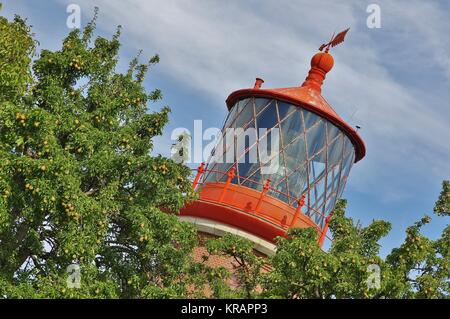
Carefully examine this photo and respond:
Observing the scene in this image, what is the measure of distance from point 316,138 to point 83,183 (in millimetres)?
8645

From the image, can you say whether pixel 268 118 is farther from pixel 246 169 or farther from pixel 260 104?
pixel 246 169

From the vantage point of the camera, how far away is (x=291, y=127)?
907 inches

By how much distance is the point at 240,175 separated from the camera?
22.8 m

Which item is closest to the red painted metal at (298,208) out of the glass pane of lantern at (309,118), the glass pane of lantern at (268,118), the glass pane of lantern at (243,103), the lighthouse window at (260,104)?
the glass pane of lantern at (309,118)

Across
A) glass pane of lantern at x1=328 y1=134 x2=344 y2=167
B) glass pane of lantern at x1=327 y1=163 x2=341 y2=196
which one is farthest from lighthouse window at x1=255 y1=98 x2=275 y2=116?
glass pane of lantern at x1=327 y1=163 x2=341 y2=196

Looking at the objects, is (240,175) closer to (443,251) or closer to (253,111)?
(253,111)

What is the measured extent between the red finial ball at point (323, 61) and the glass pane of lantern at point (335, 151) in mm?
2772

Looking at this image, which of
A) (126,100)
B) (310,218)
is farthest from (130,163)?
(310,218)

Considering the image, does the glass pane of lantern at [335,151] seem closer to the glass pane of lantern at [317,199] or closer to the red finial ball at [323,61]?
the glass pane of lantern at [317,199]

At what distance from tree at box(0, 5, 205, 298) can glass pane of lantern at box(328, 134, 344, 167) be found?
6.88m

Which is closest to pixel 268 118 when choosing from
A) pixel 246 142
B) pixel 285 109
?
pixel 285 109

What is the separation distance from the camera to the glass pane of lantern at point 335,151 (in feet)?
77.1

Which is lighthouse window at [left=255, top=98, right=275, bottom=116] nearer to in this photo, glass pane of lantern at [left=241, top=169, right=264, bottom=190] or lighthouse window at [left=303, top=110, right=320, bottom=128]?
lighthouse window at [left=303, top=110, right=320, bottom=128]

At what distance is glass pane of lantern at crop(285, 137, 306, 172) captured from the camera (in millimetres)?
22766
